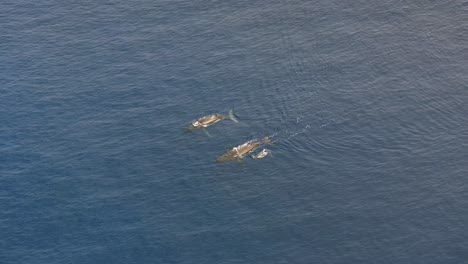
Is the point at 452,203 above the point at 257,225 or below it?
above

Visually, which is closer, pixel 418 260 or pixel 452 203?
pixel 418 260

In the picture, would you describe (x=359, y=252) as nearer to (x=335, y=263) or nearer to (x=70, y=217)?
(x=335, y=263)

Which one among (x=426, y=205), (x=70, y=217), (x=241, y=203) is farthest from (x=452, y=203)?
(x=70, y=217)

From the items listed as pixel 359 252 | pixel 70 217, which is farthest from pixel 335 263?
pixel 70 217

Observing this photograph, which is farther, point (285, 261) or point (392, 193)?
point (392, 193)

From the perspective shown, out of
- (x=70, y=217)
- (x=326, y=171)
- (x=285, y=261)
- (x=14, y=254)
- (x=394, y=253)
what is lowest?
(x=14, y=254)

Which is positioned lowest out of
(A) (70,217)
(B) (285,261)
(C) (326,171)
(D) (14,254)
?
(D) (14,254)

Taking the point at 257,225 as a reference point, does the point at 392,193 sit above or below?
above

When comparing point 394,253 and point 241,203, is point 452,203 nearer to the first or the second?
point 394,253
